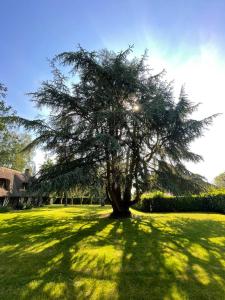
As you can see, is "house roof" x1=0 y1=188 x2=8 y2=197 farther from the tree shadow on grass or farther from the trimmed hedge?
the tree shadow on grass

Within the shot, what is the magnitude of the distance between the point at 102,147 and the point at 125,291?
8129 mm

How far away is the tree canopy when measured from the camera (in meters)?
13.6

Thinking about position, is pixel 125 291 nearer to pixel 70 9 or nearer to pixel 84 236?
pixel 84 236

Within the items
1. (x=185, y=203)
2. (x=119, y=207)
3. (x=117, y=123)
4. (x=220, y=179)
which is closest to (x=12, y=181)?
(x=119, y=207)

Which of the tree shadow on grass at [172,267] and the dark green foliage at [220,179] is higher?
the dark green foliage at [220,179]

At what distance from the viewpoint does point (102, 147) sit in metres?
12.6

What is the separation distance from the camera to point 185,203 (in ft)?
78.7

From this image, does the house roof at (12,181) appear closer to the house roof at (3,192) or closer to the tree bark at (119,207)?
the house roof at (3,192)

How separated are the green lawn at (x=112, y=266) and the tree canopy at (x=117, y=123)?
4.30 m

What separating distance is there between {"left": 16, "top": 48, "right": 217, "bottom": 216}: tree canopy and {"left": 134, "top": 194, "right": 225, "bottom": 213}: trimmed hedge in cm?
842

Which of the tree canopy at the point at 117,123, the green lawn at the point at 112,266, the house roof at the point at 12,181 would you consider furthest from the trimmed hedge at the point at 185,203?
the house roof at the point at 12,181

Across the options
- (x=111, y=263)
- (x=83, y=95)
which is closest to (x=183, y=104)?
(x=83, y=95)

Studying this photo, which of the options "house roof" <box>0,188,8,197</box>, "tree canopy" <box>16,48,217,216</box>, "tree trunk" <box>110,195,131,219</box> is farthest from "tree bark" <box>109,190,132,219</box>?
"house roof" <box>0,188,8,197</box>

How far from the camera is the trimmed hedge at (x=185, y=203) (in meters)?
22.1
